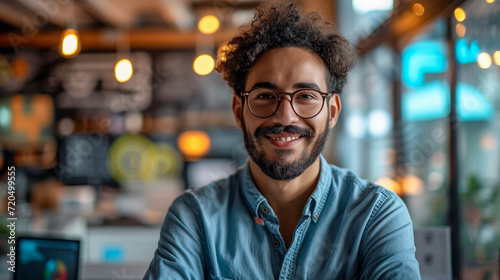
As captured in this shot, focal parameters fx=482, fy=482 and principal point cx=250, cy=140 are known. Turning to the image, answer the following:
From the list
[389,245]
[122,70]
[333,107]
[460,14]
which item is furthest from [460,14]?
[122,70]

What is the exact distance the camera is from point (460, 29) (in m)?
2.40

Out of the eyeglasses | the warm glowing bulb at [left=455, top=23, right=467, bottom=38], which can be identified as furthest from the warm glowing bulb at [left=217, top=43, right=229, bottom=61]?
the warm glowing bulb at [left=455, top=23, right=467, bottom=38]

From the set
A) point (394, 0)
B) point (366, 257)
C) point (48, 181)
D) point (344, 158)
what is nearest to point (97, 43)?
point (48, 181)

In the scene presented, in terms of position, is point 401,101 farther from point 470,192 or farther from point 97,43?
point 97,43

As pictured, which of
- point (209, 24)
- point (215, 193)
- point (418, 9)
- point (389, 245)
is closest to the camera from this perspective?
point (389, 245)

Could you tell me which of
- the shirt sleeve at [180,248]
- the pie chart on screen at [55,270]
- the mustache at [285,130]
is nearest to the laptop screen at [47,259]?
the pie chart on screen at [55,270]

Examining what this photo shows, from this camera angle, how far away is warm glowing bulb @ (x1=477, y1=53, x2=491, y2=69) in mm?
2074

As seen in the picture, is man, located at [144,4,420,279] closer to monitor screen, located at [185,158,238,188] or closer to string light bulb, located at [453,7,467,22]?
string light bulb, located at [453,7,467,22]

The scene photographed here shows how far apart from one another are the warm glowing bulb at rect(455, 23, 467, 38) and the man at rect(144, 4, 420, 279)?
3.61ft

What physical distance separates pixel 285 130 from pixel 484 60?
3.99 ft

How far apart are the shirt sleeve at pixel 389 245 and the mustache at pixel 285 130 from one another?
29 centimetres

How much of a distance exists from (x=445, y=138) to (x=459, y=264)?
705mm

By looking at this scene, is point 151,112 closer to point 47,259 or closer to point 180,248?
point 47,259

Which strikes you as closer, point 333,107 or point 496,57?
point 333,107
